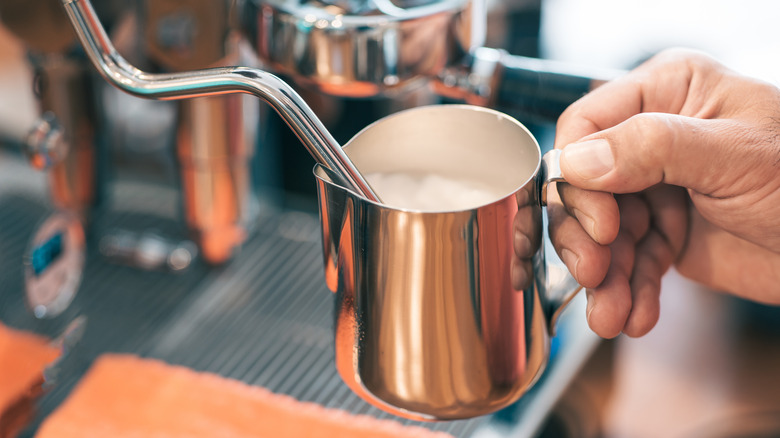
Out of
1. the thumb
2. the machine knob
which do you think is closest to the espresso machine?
the machine knob

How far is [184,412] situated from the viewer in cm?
50

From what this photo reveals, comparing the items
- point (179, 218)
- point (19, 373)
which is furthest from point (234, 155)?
point (19, 373)

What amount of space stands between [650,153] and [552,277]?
78 mm

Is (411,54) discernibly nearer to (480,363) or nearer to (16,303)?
(480,363)

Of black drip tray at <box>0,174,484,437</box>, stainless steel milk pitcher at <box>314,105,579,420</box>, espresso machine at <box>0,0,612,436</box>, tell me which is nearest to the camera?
stainless steel milk pitcher at <box>314,105,579,420</box>

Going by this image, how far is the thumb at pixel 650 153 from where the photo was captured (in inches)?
13.6

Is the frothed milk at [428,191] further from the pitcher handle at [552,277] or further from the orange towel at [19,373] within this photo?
the orange towel at [19,373]

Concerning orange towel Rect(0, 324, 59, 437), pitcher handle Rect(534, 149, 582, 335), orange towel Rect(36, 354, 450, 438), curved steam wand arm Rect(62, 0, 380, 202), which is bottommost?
orange towel Rect(36, 354, 450, 438)

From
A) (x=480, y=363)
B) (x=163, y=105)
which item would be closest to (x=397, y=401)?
(x=480, y=363)

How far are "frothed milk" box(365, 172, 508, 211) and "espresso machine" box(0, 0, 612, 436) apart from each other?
0.29 ft

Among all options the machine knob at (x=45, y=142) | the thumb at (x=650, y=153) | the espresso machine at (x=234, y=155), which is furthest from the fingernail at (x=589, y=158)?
the machine knob at (x=45, y=142)

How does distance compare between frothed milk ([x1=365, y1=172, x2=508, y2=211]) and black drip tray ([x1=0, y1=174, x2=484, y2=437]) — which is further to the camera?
black drip tray ([x1=0, y1=174, x2=484, y2=437])

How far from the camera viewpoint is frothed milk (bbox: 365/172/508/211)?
1.18 ft

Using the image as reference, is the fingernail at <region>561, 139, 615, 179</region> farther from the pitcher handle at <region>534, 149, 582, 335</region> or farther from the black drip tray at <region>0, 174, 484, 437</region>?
the black drip tray at <region>0, 174, 484, 437</region>
